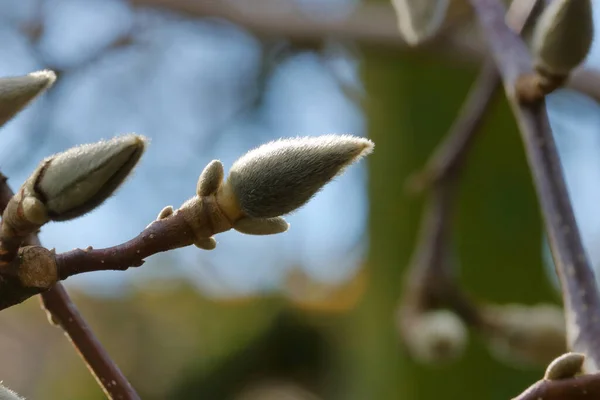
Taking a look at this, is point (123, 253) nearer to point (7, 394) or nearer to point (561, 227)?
point (7, 394)

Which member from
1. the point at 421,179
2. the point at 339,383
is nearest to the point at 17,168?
the point at 421,179

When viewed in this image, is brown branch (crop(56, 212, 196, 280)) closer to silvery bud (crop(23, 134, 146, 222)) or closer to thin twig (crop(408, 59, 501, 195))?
Answer: silvery bud (crop(23, 134, 146, 222))

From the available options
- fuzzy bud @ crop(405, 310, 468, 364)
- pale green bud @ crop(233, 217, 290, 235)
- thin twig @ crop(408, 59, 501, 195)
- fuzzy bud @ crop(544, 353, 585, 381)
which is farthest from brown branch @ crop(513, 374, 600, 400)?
thin twig @ crop(408, 59, 501, 195)

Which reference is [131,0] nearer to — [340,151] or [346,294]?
[340,151]

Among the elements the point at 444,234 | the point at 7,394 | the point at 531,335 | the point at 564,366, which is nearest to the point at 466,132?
the point at 444,234

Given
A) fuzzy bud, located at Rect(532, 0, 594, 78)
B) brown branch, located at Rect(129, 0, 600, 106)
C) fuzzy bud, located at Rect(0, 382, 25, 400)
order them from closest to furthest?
fuzzy bud, located at Rect(0, 382, 25, 400) → fuzzy bud, located at Rect(532, 0, 594, 78) → brown branch, located at Rect(129, 0, 600, 106)

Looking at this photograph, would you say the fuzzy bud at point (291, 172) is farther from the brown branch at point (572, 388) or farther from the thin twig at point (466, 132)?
the thin twig at point (466, 132)
